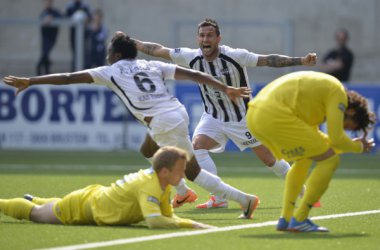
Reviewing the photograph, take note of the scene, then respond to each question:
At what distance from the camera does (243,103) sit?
43.6ft

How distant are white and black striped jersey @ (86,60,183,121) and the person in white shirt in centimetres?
151

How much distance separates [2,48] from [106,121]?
6762 millimetres

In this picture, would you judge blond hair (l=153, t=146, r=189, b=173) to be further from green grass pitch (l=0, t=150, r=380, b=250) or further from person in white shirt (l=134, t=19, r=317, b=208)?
person in white shirt (l=134, t=19, r=317, b=208)

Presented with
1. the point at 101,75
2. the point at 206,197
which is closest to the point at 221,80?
the point at 206,197

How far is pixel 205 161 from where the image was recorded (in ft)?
42.4

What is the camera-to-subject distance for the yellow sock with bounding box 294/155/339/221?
9594 mm

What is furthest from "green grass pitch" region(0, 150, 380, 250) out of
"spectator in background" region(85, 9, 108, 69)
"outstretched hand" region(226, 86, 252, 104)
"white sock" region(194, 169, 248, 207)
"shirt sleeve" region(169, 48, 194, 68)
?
"spectator in background" region(85, 9, 108, 69)

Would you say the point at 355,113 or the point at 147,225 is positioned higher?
the point at 355,113

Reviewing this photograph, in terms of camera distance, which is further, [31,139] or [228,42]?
[228,42]

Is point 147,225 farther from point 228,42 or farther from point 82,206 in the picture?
point 228,42

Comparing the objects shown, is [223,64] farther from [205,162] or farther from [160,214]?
[160,214]

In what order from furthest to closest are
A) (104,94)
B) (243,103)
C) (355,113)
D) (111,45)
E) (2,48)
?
(2,48) → (104,94) → (243,103) → (111,45) → (355,113)

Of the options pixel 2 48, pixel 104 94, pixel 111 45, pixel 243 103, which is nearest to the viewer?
pixel 111 45

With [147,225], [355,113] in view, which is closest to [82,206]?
[147,225]
